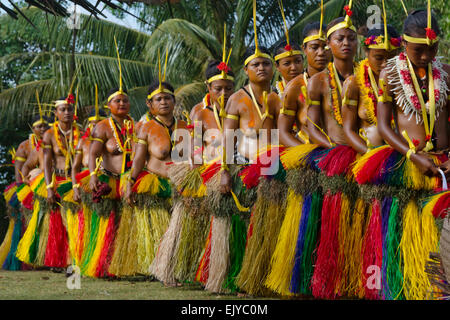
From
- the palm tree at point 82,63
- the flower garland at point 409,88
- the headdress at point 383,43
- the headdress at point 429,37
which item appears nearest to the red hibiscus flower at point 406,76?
the flower garland at point 409,88

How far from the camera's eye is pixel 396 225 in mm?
4133

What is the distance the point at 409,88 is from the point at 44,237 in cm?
596

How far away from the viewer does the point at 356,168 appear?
4.22m

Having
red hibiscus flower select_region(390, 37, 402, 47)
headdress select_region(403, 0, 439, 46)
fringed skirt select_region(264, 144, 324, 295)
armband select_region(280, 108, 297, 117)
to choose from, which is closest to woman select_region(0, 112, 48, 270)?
armband select_region(280, 108, 297, 117)

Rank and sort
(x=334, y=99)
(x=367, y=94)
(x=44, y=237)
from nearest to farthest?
(x=367, y=94)
(x=334, y=99)
(x=44, y=237)

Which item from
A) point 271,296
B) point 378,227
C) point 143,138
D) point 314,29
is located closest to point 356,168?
point 378,227

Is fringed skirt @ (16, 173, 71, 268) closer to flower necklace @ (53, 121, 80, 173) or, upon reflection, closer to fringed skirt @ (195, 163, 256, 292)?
flower necklace @ (53, 121, 80, 173)

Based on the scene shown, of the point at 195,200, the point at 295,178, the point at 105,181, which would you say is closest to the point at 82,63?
the point at 105,181

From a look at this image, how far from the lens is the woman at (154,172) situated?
6.90 m

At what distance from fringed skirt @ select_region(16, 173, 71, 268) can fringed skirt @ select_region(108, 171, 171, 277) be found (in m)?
1.76

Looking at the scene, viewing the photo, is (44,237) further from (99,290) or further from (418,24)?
(418,24)

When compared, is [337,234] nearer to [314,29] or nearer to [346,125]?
[346,125]

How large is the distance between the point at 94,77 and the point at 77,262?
738 cm

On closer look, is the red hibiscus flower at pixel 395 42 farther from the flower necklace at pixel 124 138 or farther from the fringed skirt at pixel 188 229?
the flower necklace at pixel 124 138
